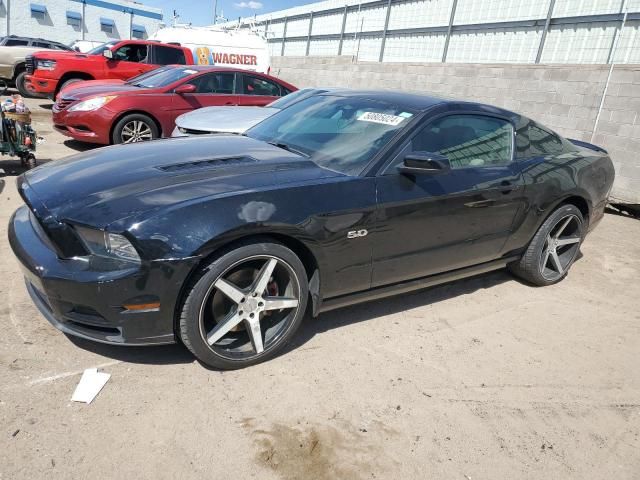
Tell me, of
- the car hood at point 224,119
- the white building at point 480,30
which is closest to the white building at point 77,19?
the white building at point 480,30

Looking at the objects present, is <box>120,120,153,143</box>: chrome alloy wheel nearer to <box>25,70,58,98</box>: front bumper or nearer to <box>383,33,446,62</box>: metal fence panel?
<box>25,70,58,98</box>: front bumper

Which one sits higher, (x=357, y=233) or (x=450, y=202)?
(x=450, y=202)

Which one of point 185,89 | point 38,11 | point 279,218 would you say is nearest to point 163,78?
point 185,89

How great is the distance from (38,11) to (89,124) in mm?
34006

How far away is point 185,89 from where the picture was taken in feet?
24.7

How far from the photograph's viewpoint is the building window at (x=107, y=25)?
123ft

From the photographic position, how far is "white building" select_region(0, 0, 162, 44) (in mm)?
32531

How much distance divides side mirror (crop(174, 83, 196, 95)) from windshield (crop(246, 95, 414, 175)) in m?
4.06

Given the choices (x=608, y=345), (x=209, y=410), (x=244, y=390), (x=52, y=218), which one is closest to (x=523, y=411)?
(x=608, y=345)

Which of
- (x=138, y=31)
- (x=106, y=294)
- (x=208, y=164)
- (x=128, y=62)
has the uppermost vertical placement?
(x=138, y=31)

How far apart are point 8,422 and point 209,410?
2.86ft

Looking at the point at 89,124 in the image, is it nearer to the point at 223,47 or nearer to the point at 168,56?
the point at 168,56

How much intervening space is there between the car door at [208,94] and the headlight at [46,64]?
5263 mm

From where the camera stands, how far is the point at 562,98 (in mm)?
8016
